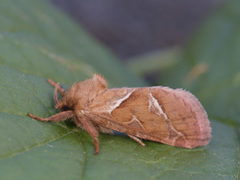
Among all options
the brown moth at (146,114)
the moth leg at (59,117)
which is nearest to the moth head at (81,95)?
the brown moth at (146,114)

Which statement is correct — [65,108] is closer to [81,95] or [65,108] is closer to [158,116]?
[81,95]

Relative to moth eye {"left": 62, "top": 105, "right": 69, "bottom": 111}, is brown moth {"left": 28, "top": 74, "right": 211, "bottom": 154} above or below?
above

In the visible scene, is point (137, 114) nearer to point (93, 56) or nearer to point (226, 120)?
point (226, 120)

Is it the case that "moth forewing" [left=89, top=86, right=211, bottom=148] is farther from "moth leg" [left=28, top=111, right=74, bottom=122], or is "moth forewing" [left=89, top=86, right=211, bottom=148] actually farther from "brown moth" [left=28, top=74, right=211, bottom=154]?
"moth leg" [left=28, top=111, right=74, bottom=122]

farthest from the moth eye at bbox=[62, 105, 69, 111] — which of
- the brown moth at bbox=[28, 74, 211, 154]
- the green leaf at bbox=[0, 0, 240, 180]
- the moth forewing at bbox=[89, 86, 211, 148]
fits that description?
the moth forewing at bbox=[89, 86, 211, 148]

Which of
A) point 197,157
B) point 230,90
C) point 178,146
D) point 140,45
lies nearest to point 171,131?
point 178,146

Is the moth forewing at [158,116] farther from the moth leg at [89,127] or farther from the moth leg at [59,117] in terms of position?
the moth leg at [59,117]

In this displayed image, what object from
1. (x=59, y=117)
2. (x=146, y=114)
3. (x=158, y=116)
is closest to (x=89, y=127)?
(x=59, y=117)
